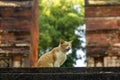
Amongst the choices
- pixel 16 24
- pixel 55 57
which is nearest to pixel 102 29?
pixel 16 24

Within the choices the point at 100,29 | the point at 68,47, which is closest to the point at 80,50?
the point at 100,29

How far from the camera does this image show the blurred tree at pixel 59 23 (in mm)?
21844

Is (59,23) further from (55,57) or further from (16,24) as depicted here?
(55,57)

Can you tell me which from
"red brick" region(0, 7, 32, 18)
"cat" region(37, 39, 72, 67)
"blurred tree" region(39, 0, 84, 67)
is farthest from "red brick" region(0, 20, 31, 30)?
"blurred tree" region(39, 0, 84, 67)

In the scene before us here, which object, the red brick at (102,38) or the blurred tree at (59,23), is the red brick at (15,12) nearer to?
the red brick at (102,38)

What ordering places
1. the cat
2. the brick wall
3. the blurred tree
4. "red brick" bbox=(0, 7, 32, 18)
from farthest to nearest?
the blurred tree, "red brick" bbox=(0, 7, 32, 18), the brick wall, the cat

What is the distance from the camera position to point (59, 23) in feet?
75.3

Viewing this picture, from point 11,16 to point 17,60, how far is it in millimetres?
1054

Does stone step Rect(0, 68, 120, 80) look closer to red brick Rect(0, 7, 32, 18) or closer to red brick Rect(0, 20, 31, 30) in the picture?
red brick Rect(0, 20, 31, 30)

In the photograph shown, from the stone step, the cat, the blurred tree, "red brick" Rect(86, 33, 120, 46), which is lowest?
the blurred tree

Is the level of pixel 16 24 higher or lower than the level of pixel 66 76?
lower

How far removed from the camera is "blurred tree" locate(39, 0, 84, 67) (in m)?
21.8

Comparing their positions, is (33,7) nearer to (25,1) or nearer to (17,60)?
(25,1)

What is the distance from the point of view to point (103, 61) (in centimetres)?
1107
